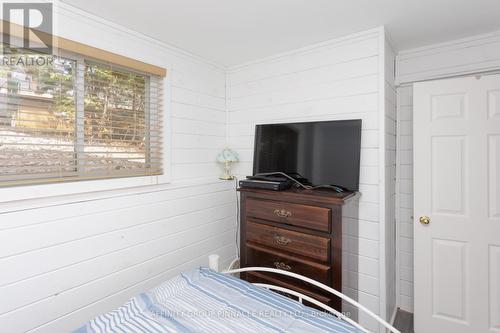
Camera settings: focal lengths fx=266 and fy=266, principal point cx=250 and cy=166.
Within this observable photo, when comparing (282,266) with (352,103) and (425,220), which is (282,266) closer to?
(425,220)

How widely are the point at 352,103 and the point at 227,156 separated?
1.22 meters

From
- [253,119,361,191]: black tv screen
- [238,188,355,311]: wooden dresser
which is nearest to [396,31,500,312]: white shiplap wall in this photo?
[253,119,361,191]: black tv screen

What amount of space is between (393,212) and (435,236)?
1.15 ft

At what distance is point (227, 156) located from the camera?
2.63 m

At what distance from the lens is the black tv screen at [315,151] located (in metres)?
2.02

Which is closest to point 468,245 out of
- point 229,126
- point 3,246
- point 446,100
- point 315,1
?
point 446,100

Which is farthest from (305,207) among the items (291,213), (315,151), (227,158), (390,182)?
(227,158)

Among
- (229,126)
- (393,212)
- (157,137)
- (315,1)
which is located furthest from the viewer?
(229,126)

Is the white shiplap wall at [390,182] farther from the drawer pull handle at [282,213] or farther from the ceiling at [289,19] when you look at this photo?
the drawer pull handle at [282,213]

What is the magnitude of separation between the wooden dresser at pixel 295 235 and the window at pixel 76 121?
0.89 meters

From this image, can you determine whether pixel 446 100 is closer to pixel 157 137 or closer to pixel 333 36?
pixel 333 36

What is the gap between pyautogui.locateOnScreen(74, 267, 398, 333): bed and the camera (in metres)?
1.11

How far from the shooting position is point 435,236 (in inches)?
84.5

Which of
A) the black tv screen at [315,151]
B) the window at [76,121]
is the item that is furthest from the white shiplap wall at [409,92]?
the window at [76,121]
